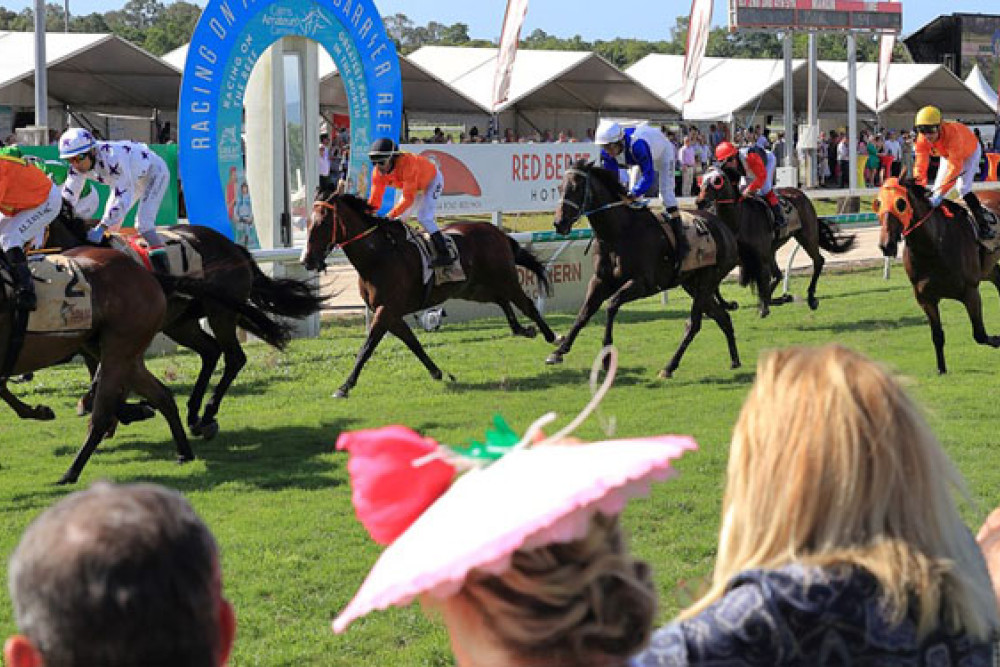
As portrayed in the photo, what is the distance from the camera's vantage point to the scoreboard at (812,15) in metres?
29.8

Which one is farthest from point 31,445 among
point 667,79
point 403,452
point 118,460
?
point 667,79

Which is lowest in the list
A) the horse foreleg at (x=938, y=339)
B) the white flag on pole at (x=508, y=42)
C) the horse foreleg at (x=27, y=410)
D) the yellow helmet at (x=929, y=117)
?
the horse foreleg at (x=27, y=410)

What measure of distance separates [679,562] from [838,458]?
4.23 metres

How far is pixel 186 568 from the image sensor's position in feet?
5.04

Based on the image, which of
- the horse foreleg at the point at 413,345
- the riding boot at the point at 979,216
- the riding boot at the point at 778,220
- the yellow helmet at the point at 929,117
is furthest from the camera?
the riding boot at the point at 778,220

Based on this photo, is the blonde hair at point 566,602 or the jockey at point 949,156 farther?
the jockey at point 949,156

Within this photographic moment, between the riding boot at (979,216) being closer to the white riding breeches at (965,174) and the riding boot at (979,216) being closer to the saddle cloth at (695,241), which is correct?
the white riding breeches at (965,174)

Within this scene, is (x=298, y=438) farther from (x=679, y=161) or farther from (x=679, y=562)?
(x=679, y=161)

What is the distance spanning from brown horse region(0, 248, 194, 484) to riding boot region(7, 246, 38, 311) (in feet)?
0.31

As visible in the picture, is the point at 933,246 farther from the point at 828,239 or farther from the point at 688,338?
the point at 828,239

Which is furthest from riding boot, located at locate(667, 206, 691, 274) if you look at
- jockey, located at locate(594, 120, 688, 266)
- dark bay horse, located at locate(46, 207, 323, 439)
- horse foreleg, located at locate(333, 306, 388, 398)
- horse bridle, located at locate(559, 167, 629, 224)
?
dark bay horse, located at locate(46, 207, 323, 439)

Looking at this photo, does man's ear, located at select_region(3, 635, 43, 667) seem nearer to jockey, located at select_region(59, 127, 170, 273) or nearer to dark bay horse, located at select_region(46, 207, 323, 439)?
dark bay horse, located at select_region(46, 207, 323, 439)

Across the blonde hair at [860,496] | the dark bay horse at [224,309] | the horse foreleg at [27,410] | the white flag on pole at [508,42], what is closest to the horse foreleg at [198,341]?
the dark bay horse at [224,309]

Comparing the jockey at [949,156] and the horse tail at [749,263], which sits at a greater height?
the jockey at [949,156]
